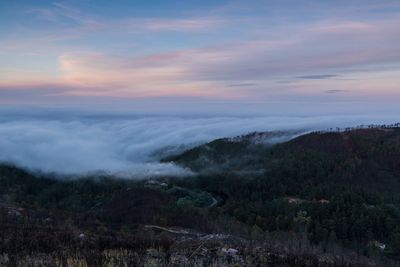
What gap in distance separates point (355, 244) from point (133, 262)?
12079 centimetres

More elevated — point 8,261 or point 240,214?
point 8,261

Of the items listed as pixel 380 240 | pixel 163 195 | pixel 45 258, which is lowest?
pixel 380 240

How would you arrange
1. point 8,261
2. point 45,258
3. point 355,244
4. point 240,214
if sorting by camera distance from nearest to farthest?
point 8,261 < point 45,258 < point 355,244 < point 240,214

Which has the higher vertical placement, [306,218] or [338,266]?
[338,266]

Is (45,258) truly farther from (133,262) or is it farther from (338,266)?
(338,266)

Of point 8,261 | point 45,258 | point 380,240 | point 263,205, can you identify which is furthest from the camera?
point 263,205

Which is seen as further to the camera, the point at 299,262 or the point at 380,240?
the point at 380,240

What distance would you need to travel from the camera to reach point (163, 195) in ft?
588

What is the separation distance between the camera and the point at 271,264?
78.2 ft

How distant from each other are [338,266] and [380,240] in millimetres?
127173

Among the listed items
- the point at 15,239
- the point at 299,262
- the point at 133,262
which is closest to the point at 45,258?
the point at 133,262

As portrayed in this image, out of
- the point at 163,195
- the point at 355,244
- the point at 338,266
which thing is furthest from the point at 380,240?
the point at 338,266

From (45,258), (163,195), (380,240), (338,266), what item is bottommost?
(380,240)

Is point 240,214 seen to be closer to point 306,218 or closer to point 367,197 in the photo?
point 306,218
